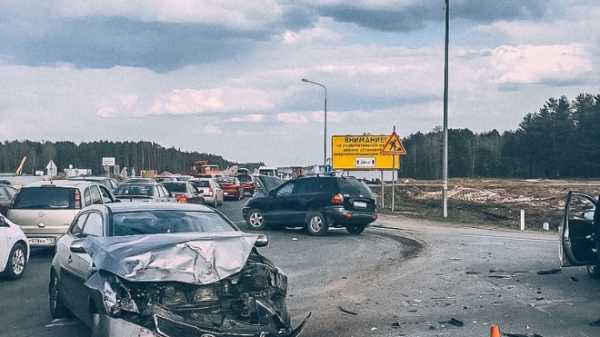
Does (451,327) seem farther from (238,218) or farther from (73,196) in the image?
(238,218)

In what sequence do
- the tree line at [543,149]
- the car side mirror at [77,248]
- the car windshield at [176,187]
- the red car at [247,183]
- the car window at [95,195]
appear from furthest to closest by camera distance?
1. the tree line at [543,149]
2. the red car at [247,183]
3. the car windshield at [176,187]
4. the car window at [95,195]
5. the car side mirror at [77,248]

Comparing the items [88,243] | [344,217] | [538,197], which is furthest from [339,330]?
[538,197]

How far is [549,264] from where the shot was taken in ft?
48.1

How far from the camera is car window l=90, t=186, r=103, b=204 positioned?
17.5 meters

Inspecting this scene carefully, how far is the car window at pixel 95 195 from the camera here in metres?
17.5

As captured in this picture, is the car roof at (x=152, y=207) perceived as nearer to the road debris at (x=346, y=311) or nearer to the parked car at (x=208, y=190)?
the road debris at (x=346, y=311)

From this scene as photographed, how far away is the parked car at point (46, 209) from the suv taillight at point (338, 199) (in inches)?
277

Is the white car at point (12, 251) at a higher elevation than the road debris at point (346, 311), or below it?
higher

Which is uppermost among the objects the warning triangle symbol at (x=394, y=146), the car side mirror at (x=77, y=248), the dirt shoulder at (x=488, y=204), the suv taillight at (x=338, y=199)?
the warning triangle symbol at (x=394, y=146)

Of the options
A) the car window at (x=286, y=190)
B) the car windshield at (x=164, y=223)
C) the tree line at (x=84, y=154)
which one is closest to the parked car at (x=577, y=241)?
the car windshield at (x=164, y=223)

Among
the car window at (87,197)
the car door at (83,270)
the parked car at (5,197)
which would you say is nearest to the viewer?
the car door at (83,270)

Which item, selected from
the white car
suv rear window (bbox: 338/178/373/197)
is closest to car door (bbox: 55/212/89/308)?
the white car

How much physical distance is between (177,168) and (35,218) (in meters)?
156

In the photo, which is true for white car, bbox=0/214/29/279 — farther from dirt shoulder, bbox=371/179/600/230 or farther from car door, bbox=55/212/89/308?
dirt shoulder, bbox=371/179/600/230
